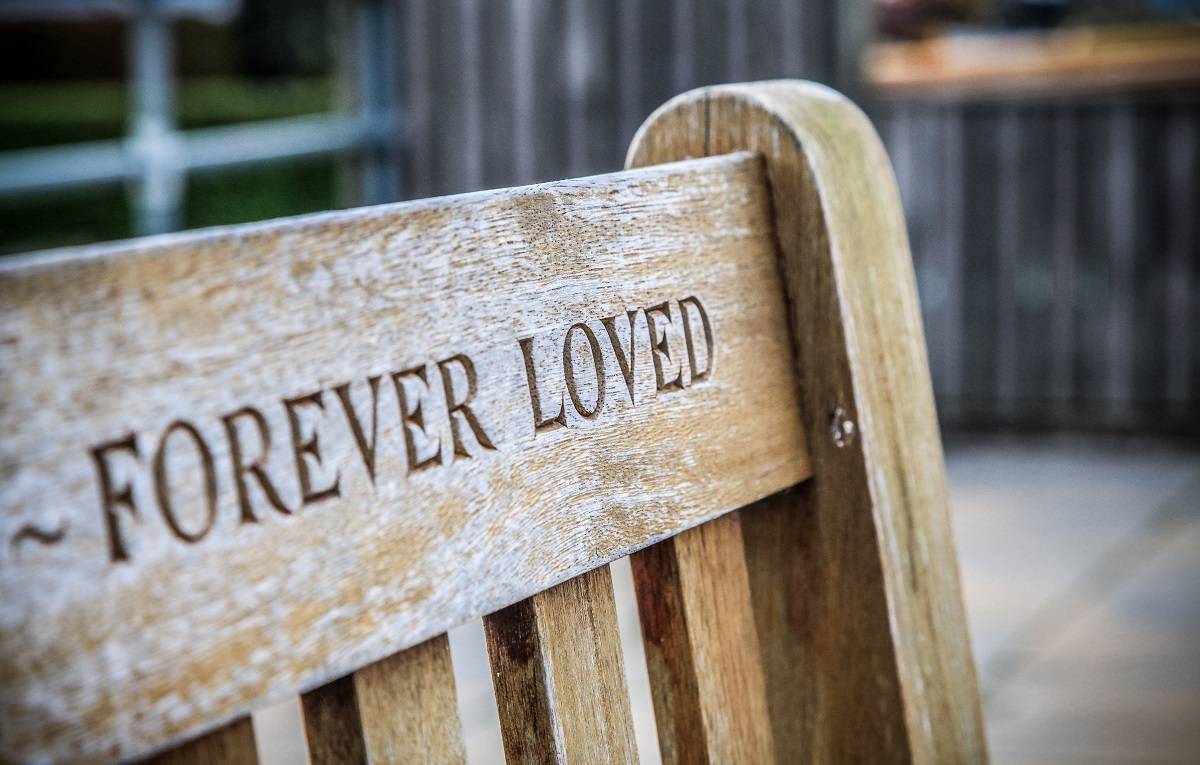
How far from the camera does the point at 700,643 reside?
0.71 metres

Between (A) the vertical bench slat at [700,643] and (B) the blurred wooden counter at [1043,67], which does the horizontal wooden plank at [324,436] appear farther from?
(B) the blurred wooden counter at [1043,67]

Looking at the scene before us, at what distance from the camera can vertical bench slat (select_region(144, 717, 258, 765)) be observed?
468mm

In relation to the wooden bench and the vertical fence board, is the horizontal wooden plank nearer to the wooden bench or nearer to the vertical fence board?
the wooden bench

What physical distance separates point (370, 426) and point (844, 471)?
0.33 meters

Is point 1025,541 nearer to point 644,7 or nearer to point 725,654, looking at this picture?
point 644,7

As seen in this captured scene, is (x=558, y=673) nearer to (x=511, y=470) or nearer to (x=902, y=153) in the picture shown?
(x=511, y=470)

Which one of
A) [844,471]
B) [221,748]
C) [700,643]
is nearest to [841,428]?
[844,471]

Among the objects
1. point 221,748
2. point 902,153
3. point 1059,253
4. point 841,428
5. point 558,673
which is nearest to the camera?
point 221,748

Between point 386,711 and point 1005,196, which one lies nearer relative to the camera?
point 386,711

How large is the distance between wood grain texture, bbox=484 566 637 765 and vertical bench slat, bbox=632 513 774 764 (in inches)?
2.6

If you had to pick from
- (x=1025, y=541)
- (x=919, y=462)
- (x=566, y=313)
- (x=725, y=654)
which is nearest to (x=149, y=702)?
(x=566, y=313)

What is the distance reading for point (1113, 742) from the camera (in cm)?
231

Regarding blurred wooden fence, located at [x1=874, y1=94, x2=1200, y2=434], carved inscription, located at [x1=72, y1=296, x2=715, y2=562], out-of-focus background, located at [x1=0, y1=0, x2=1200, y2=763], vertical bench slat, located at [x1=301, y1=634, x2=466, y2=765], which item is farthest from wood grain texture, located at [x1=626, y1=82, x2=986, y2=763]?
blurred wooden fence, located at [x1=874, y1=94, x2=1200, y2=434]

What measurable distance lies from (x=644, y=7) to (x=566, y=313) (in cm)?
448
